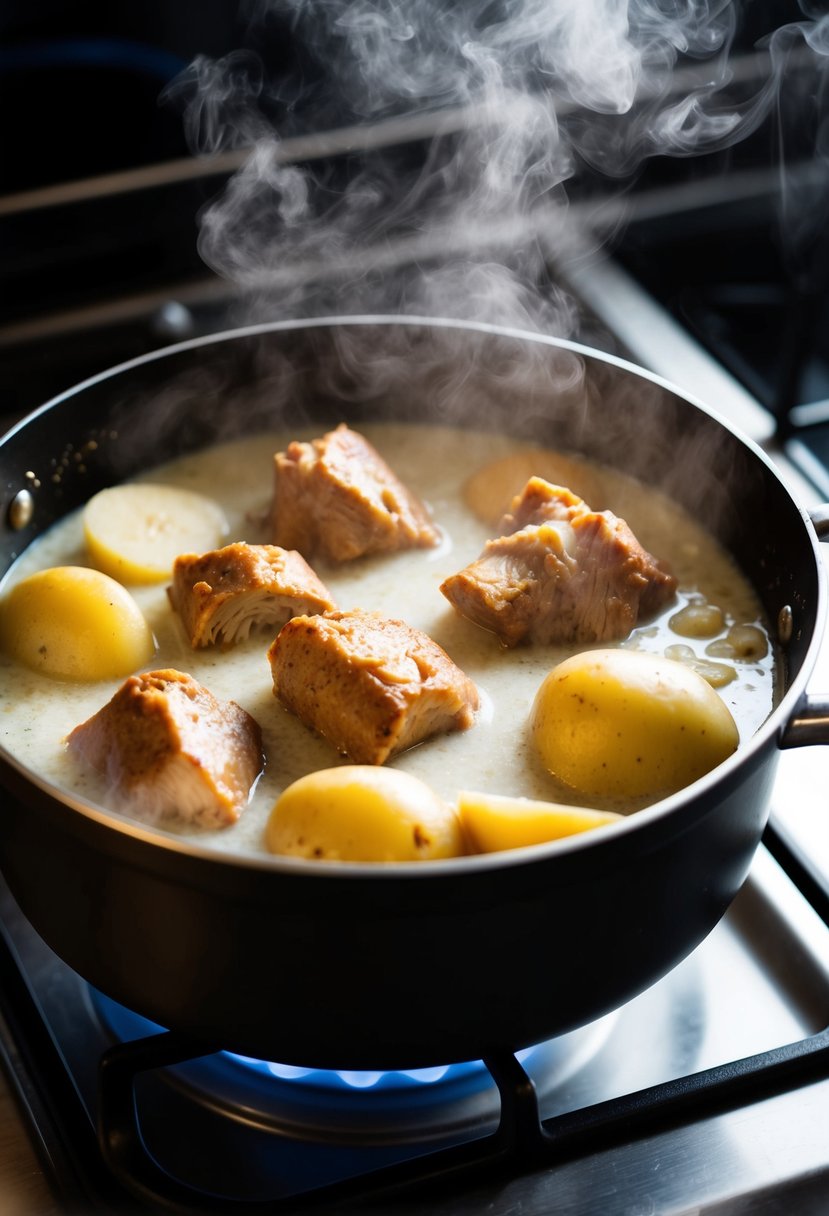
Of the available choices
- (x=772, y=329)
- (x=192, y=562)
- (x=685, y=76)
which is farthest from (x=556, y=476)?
(x=685, y=76)

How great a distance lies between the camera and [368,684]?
4.38ft

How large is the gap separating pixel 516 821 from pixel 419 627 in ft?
1.69

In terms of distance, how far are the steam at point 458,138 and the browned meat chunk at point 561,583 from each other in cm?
73

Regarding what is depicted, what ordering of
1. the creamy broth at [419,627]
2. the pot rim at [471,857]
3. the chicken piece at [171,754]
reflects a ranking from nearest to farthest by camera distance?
the pot rim at [471,857] → the chicken piece at [171,754] → the creamy broth at [419,627]

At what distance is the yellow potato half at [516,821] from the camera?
3.66 feet

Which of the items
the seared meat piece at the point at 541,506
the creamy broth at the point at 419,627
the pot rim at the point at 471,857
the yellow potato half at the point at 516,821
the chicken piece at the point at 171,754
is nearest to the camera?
the pot rim at the point at 471,857

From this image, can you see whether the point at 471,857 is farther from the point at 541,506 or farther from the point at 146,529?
the point at 146,529

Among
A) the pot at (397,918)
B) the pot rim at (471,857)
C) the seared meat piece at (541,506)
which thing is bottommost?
the pot at (397,918)

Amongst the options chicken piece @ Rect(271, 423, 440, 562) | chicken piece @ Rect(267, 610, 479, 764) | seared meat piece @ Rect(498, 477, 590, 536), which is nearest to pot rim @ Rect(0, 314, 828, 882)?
chicken piece @ Rect(267, 610, 479, 764)

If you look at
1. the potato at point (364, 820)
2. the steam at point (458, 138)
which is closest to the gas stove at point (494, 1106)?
the potato at point (364, 820)

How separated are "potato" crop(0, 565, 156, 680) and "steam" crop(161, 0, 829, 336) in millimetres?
955

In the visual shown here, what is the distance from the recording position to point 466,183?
2.47m

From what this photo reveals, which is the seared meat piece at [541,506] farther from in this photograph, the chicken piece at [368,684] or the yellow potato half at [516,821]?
the yellow potato half at [516,821]

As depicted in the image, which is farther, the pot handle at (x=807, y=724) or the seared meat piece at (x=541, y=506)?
the seared meat piece at (x=541, y=506)
